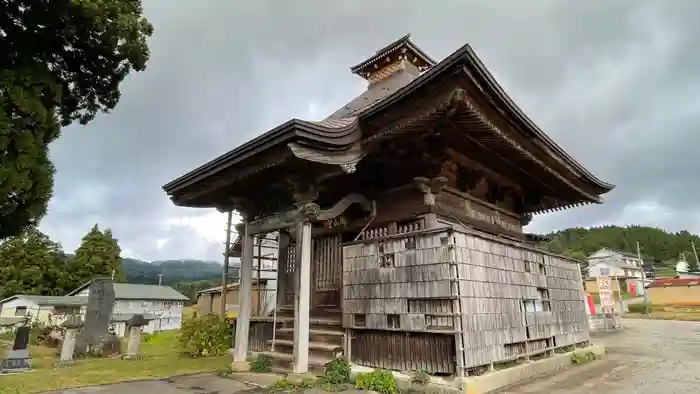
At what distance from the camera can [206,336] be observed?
10.8 m

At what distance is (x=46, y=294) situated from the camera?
37188 millimetres

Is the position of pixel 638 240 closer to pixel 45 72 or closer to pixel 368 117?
pixel 368 117

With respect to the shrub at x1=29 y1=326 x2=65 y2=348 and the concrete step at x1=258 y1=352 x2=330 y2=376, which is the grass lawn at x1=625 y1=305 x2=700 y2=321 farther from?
the shrub at x1=29 y1=326 x2=65 y2=348

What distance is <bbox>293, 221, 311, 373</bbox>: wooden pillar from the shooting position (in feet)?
21.9

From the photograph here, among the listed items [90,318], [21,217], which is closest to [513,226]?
[21,217]

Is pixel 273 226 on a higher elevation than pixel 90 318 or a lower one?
higher

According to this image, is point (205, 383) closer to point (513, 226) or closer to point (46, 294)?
point (513, 226)

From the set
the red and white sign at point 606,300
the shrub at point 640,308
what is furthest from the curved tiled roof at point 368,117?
the shrub at point 640,308

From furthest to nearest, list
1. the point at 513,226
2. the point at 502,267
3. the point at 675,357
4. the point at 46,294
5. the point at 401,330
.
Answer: the point at 46,294
the point at 513,226
the point at 675,357
the point at 502,267
the point at 401,330

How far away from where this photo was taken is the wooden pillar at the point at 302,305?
6688 millimetres

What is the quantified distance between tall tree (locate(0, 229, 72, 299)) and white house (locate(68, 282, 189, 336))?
3855 mm

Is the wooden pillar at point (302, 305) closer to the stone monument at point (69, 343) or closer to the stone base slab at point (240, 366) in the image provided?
the stone base slab at point (240, 366)

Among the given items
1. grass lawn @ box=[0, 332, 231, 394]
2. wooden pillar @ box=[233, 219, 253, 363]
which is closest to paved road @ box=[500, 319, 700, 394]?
Answer: wooden pillar @ box=[233, 219, 253, 363]

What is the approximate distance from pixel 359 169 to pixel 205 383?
4674 millimetres
